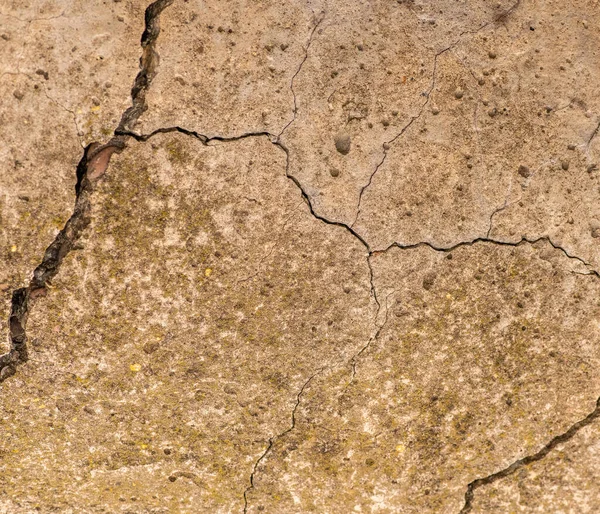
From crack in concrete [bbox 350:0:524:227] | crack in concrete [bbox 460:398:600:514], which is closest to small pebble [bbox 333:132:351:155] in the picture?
crack in concrete [bbox 350:0:524:227]

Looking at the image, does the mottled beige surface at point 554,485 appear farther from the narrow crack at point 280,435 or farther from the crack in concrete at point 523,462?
the narrow crack at point 280,435

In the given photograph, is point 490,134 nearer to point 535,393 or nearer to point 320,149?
point 320,149

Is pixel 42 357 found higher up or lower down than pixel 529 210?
lower down

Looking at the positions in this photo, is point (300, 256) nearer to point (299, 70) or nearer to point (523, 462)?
point (299, 70)

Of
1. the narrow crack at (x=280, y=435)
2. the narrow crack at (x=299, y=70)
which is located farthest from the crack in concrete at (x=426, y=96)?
the narrow crack at (x=280, y=435)

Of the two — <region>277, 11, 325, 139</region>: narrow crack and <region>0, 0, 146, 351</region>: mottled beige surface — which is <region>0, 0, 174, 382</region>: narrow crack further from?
<region>277, 11, 325, 139</region>: narrow crack

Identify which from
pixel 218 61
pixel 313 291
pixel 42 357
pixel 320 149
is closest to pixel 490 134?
pixel 320 149
